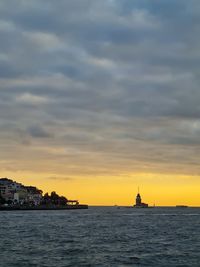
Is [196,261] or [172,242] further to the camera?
[172,242]

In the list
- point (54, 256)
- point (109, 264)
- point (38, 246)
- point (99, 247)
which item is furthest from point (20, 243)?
point (109, 264)

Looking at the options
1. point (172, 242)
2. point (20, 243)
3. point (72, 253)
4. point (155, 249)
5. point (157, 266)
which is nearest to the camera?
point (157, 266)

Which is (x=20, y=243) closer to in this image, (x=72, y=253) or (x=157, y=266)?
(x=72, y=253)

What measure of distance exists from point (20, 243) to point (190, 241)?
24041 mm

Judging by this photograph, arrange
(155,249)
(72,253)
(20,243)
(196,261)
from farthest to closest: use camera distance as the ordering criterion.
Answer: (20,243) → (155,249) → (72,253) → (196,261)

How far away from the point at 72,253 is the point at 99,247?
764cm

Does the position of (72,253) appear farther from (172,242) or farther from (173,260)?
(172,242)

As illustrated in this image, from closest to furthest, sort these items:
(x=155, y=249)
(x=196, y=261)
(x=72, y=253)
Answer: (x=196, y=261) < (x=72, y=253) < (x=155, y=249)

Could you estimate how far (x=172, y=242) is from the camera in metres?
80.9

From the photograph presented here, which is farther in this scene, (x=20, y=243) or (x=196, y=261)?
(x=20, y=243)

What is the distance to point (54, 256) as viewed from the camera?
6069cm

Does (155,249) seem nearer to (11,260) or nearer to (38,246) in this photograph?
(38,246)

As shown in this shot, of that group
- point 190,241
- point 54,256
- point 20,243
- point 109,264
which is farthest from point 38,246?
point 190,241

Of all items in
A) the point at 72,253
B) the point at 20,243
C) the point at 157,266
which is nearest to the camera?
the point at 157,266
